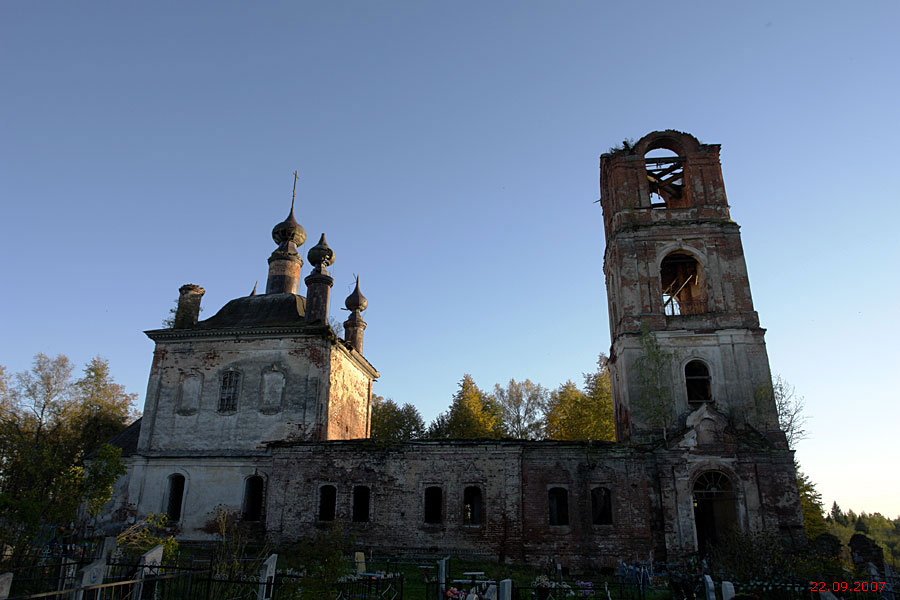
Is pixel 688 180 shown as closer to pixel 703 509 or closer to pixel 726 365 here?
pixel 726 365

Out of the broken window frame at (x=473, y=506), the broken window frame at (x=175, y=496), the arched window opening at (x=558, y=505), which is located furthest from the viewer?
the broken window frame at (x=175, y=496)

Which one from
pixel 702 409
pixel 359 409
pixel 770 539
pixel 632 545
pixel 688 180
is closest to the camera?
pixel 770 539

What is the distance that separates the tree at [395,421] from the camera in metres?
41.2

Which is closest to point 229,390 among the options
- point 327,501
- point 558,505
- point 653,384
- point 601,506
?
point 327,501

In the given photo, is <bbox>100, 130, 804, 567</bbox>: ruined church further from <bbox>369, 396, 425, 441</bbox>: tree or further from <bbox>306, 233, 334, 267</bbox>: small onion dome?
<bbox>369, 396, 425, 441</bbox>: tree

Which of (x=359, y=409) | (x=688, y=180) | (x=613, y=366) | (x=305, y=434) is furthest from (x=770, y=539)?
(x=359, y=409)

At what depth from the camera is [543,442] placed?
64.5 feet

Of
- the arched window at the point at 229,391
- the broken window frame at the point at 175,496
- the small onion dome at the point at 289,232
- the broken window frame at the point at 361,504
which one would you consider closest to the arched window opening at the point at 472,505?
the broken window frame at the point at 361,504

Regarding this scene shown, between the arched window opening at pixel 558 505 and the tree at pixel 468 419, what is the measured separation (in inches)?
731

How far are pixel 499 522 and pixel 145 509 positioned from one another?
1350 cm

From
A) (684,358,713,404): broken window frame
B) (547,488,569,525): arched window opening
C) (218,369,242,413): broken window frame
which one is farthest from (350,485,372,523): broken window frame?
(684,358,713,404): broken window frame

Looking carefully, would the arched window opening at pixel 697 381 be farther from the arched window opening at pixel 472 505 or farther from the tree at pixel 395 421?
the tree at pixel 395 421

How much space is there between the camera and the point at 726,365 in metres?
20.9

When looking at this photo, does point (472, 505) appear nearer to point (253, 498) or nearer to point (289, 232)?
point (253, 498)
